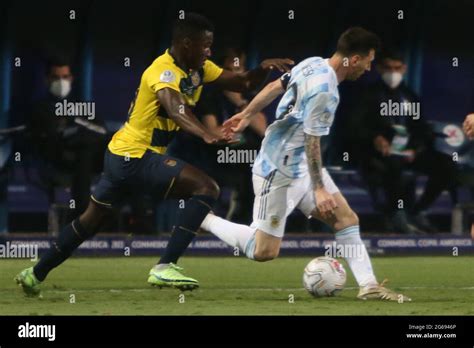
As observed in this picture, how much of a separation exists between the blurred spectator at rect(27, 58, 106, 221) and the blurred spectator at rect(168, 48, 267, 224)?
0.88m

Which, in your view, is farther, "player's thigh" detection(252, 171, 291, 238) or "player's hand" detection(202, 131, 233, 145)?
"player's thigh" detection(252, 171, 291, 238)

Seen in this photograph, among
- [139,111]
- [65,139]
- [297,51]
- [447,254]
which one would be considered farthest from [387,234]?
[139,111]

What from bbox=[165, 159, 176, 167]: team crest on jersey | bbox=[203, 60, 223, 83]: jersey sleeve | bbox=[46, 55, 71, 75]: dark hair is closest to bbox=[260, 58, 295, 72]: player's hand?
bbox=[203, 60, 223, 83]: jersey sleeve

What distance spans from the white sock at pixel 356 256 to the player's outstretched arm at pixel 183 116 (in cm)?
105

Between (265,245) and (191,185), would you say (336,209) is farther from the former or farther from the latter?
(191,185)

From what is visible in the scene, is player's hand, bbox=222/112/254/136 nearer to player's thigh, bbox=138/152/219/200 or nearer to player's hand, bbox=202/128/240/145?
player's hand, bbox=202/128/240/145

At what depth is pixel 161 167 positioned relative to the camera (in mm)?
10453

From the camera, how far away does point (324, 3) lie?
16.6 meters

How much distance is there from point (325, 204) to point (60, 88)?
23.8 ft

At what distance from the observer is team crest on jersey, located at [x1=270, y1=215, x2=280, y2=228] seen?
10.2 metres

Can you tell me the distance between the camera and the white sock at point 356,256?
9938 millimetres

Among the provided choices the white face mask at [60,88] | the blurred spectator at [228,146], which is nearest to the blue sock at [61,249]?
the blurred spectator at [228,146]

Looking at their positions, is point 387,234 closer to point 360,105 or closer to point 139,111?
point 360,105

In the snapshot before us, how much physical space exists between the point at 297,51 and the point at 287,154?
667 cm
